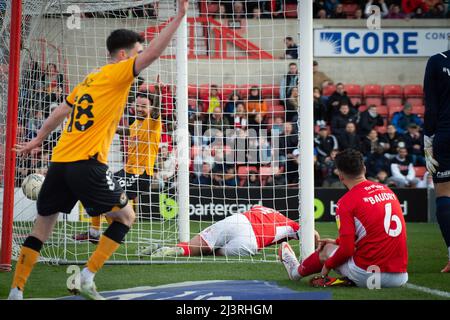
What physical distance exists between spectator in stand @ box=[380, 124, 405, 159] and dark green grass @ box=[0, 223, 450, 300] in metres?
8.10

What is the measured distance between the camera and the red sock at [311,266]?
6.62 meters

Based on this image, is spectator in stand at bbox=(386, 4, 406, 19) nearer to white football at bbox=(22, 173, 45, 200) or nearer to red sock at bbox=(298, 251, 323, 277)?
white football at bbox=(22, 173, 45, 200)

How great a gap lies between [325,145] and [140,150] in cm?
712

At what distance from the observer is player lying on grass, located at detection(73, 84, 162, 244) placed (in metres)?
9.64

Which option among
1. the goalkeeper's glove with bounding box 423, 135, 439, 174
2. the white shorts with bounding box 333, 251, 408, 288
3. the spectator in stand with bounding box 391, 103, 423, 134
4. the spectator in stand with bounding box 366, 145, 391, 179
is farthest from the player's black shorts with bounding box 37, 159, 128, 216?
the spectator in stand with bounding box 391, 103, 423, 134

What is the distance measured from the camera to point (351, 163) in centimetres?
637

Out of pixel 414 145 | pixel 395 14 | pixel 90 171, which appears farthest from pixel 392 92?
pixel 90 171

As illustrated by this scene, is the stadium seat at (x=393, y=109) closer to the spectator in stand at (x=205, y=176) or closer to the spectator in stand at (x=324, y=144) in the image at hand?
the spectator in stand at (x=324, y=144)

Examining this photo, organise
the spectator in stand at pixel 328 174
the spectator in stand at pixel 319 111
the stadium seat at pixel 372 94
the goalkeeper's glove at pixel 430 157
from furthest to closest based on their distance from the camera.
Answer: the stadium seat at pixel 372 94
the spectator in stand at pixel 319 111
the spectator in stand at pixel 328 174
the goalkeeper's glove at pixel 430 157

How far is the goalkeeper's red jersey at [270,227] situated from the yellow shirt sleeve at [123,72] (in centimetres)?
357


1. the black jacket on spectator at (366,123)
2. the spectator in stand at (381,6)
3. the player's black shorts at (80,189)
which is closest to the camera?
the player's black shorts at (80,189)

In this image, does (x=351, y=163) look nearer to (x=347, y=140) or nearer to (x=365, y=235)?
(x=365, y=235)

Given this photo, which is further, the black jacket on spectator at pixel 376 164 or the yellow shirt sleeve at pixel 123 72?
the black jacket on spectator at pixel 376 164

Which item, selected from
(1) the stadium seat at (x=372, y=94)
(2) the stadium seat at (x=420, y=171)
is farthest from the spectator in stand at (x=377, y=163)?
(1) the stadium seat at (x=372, y=94)
